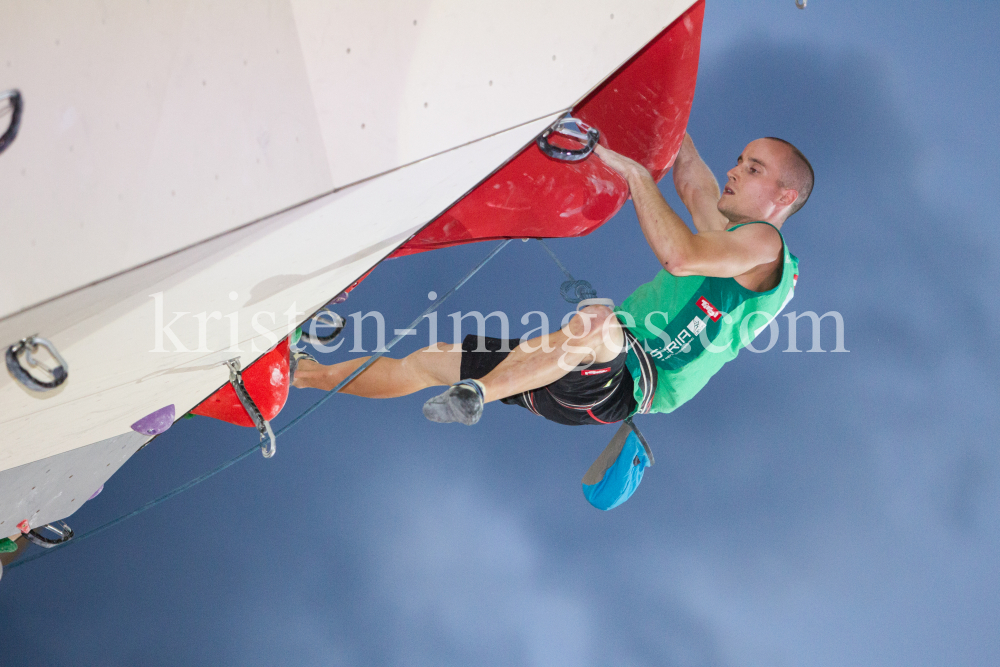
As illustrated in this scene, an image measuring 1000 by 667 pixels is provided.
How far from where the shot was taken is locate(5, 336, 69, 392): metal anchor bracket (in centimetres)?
56

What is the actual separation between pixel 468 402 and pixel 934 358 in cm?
204

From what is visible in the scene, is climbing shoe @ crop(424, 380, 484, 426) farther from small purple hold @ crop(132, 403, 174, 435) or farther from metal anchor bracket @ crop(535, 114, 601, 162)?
small purple hold @ crop(132, 403, 174, 435)

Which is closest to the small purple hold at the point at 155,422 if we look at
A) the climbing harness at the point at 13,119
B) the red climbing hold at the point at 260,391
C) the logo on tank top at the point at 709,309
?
the red climbing hold at the point at 260,391

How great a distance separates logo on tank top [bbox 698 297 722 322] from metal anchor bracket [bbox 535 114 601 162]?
39 cm

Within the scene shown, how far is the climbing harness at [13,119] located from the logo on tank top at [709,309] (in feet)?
3.57

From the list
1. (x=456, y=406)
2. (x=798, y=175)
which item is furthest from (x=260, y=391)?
(x=798, y=175)

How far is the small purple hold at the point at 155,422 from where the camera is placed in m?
1.16

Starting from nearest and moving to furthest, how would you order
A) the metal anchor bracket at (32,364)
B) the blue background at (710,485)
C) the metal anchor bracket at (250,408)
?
the metal anchor bracket at (32,364)
the metal anchor bracket at (250,408)
the blue background at (710,485)

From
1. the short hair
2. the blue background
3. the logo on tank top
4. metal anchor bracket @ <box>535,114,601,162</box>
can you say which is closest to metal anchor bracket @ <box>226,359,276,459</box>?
metal anchor bracket @ <box>535,114,601,162</box>

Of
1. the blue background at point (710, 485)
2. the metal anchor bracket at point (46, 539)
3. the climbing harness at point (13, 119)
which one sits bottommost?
the blue background at point (710, 485)

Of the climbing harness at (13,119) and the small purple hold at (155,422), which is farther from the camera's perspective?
the small purple hold at (155,422)

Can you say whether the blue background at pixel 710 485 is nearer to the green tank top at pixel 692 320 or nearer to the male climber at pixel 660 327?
the male climber at pixel 660 327

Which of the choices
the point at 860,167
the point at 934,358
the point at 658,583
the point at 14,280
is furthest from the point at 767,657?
the point at 14,280

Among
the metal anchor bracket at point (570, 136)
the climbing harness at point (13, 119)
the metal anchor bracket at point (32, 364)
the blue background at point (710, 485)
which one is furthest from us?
the blue background at point (710, 485)
